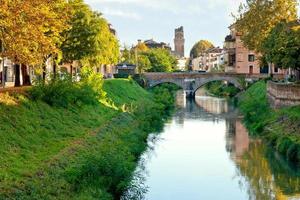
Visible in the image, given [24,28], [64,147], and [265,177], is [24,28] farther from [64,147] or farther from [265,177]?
[265,177]

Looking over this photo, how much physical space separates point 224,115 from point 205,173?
34.3 metres

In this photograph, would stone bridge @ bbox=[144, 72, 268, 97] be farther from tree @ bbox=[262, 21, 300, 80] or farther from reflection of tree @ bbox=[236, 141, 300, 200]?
reflection of tree @ bbox=[236, 141, 300, 200]

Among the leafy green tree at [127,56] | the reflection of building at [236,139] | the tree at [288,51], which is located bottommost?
the reflection of building at [236,139]

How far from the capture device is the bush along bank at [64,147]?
18.6m

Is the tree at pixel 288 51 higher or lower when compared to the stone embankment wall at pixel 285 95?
higher

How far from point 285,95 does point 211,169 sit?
17.1 meters

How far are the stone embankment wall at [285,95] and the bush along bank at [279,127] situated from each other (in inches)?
35.1

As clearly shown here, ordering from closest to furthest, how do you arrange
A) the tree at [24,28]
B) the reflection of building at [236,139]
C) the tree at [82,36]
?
the tree at [24,28] < the reflection of building at [236,139] < the tree at [82,36]

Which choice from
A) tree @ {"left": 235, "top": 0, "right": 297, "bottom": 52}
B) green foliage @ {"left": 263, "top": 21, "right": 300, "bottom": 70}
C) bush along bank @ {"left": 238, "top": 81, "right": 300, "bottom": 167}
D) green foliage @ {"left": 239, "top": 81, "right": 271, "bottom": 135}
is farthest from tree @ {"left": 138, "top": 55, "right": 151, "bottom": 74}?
green foliage @ {"left": 263, "top": 21, "right": 300, "bottom": 70}

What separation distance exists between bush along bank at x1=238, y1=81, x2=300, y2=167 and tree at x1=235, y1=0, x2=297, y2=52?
17.1 meters

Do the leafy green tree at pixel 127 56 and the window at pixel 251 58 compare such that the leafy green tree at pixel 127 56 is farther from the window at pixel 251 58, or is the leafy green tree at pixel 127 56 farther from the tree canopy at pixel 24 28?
the tree canopy at pixel 24 28

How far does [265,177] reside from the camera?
29.2 metres

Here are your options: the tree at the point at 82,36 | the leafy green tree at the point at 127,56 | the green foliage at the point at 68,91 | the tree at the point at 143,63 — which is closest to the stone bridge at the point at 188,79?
the tree at the point at 143,63

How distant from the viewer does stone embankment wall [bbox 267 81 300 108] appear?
4372 cm
